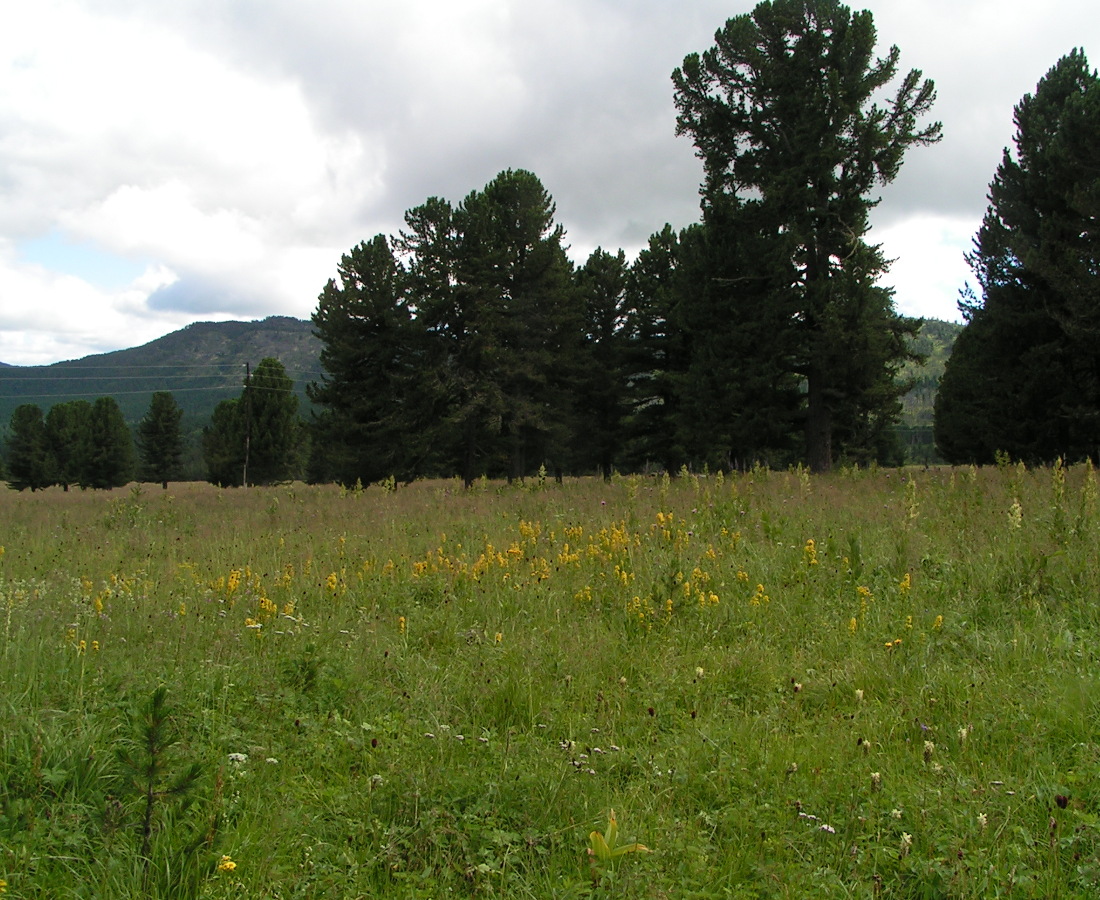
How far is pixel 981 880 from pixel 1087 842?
47cm

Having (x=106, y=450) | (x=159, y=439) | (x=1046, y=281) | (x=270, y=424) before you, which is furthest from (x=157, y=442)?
(x=1046, y=281)

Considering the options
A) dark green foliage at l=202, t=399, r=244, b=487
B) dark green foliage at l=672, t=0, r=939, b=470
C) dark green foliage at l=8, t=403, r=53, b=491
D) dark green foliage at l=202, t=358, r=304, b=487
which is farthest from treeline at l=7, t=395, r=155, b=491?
dark green foliage at l=672, t=0, r=939, b=470

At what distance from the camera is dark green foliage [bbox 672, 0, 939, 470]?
15.4 meters

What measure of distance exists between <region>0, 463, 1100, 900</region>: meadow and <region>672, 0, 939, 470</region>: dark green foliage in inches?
393

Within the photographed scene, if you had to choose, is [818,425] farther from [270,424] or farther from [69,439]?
[69,439]

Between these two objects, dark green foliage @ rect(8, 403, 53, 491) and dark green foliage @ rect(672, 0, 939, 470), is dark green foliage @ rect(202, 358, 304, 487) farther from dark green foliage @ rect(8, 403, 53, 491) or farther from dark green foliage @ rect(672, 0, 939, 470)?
dark green foliage @ rect(672, 0, 939, 470)

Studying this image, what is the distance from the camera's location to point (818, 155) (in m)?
15.5

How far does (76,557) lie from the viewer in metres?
7.67

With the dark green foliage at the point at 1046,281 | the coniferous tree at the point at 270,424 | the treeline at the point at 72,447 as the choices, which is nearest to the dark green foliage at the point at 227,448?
the coniferous tree at the point at 270,424

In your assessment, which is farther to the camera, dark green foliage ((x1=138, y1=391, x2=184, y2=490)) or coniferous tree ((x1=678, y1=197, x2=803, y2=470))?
dark green foliage ((x1=138, y1=391, x2=184, y2=490))

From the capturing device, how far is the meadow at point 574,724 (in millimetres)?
2324

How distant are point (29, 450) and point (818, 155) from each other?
231 ft

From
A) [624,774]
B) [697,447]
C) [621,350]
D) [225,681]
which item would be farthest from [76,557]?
[621,350]

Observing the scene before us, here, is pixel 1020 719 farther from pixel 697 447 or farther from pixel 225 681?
pixel 697 447
